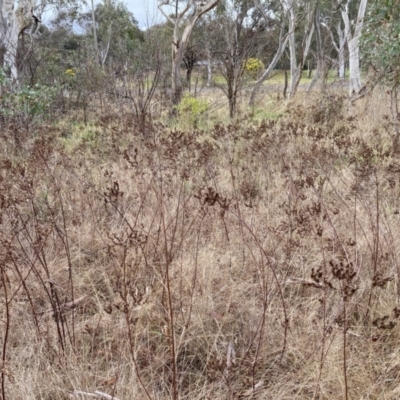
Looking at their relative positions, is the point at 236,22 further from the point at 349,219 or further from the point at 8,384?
the point at 8,384

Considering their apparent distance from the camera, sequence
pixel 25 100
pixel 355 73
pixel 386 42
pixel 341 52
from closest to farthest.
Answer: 1. pixel 386 42
2. pixel 25 100
3. pixel 355 73
4. pixel 341 52

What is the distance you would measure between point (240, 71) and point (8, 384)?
303 inches

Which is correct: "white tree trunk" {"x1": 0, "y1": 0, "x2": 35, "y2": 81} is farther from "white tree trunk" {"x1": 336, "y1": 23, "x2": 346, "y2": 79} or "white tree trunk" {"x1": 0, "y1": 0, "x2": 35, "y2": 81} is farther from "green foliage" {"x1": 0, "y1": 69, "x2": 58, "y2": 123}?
"white tree trunk" {"x1": 336, "y1": 23, "x2": 346, "y2": 79}

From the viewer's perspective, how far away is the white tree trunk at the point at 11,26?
7.74m

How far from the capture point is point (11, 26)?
7859 mm

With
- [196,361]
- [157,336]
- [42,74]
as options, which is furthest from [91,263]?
[42,74]

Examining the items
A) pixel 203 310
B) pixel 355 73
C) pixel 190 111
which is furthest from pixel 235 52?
pixel 203 310

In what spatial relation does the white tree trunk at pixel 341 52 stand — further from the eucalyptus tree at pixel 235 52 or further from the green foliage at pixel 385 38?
the green foliage at pixel 385 38

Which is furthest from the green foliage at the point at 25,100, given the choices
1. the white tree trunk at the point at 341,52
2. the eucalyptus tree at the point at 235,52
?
the white tree trunk at the point at 341,52

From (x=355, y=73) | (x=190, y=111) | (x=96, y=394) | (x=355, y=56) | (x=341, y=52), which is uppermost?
(x=341, y=52)

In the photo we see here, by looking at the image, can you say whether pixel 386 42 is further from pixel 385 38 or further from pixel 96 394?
pixel 96 394

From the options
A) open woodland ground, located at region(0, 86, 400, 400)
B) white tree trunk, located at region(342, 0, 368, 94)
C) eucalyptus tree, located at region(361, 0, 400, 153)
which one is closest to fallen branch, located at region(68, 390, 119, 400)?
open woodland ground, located at region(0, 86, 400, 400)

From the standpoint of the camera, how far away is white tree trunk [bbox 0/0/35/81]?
25.4ft

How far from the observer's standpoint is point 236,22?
28.5ft
